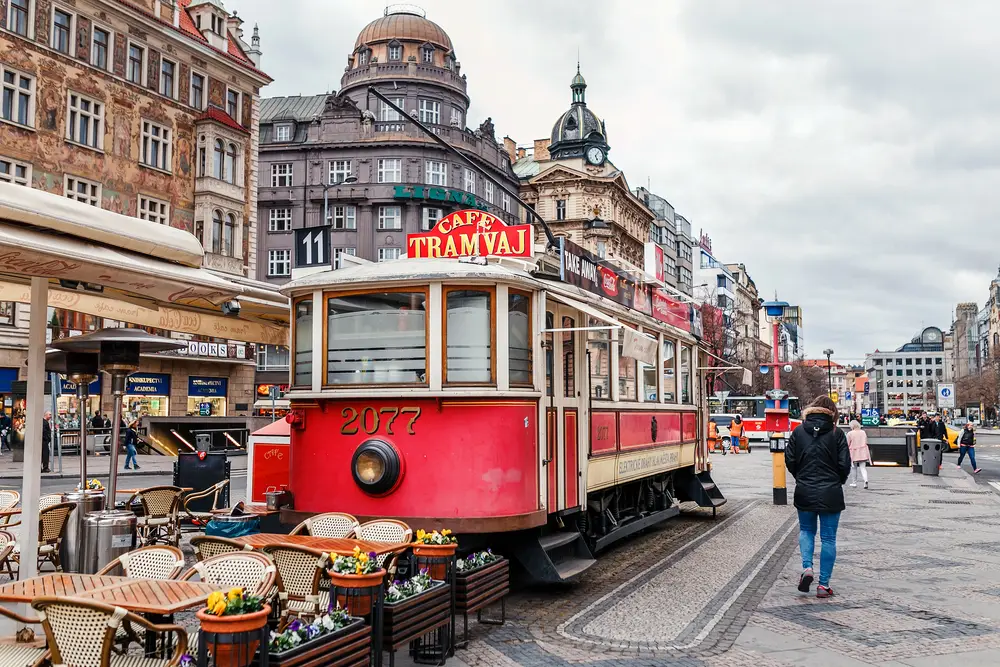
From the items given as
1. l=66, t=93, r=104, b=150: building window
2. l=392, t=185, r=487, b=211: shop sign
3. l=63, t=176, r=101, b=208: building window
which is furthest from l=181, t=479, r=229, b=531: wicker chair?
l=392, t=185, r=487, b=211: shop sign

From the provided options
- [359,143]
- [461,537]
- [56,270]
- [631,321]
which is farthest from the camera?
[359,143]

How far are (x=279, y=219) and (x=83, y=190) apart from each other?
24.9m

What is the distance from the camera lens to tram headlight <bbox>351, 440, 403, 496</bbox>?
8203 millimetres

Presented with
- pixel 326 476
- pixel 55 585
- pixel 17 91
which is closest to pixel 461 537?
pixel 326 476

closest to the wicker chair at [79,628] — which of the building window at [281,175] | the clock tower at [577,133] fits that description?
the building window at [281,175]

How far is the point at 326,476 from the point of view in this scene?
28.2 ft

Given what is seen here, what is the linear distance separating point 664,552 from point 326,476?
5102mm

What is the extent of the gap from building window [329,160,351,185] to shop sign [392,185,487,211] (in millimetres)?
3521

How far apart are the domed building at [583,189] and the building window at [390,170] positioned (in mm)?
17638

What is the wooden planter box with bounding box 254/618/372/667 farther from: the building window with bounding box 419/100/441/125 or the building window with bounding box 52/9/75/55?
the building window with bounding box 419/100/441/125

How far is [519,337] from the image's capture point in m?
8.61

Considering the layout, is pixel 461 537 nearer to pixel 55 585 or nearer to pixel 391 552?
pixel 391 552

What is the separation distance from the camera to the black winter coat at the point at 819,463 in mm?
8797

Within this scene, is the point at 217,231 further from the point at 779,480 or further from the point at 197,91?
the point at 779,480
